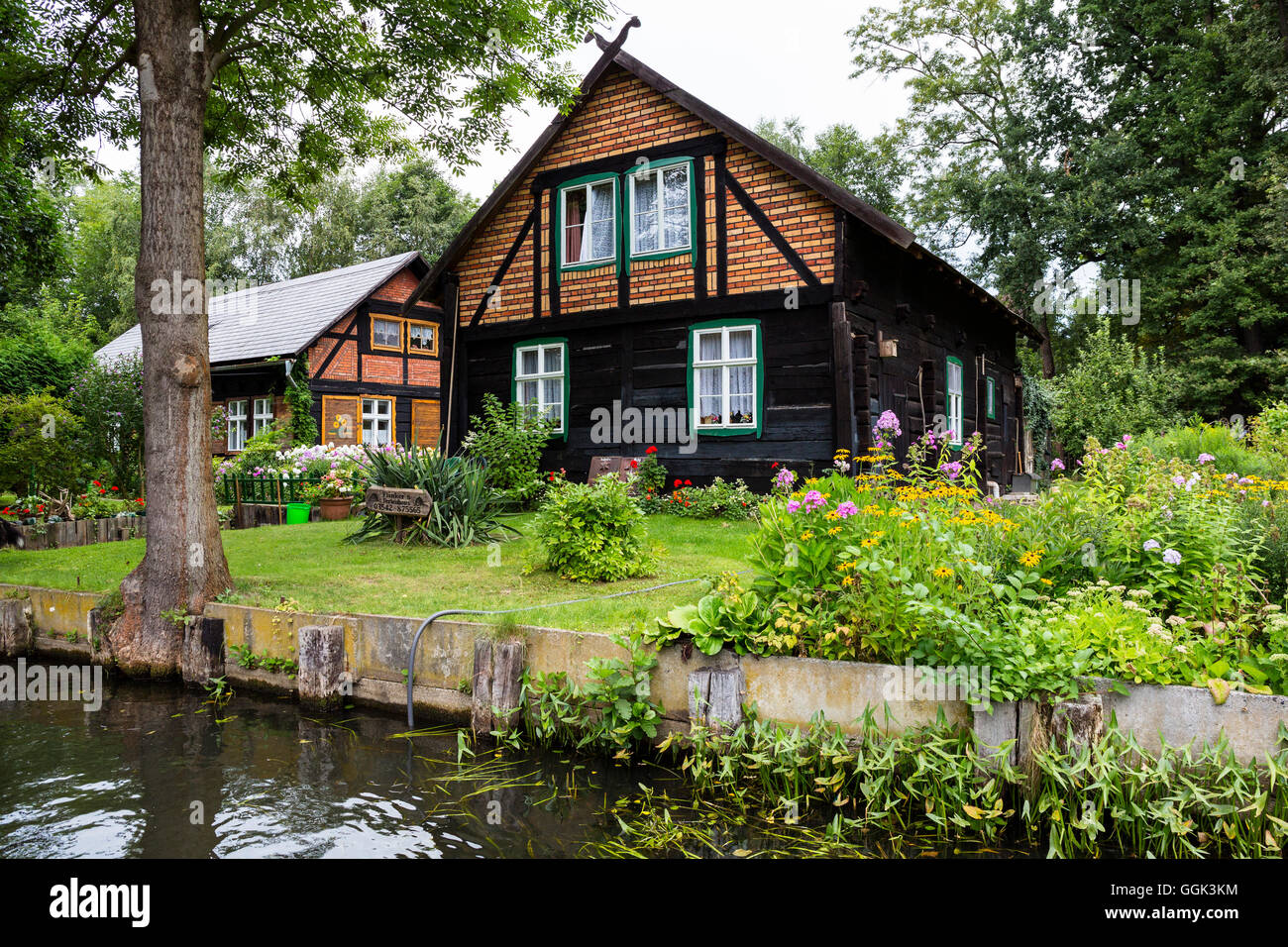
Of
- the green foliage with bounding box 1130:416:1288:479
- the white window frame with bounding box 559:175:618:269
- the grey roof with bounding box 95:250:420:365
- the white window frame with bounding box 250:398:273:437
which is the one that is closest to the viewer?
the green foliage with bounding box 1130:416:1288:479

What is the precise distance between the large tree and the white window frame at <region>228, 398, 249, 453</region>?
14.8 metres

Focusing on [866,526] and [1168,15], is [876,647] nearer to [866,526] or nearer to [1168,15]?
[866,526]

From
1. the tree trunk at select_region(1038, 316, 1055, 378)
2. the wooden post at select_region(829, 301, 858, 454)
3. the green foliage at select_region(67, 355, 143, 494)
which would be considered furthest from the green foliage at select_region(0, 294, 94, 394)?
the tree trunk at select_region(1038, 316, 1055, 378)

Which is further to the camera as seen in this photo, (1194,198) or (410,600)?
(1194,198)

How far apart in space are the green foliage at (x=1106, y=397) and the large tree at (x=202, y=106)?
1350 centimetres

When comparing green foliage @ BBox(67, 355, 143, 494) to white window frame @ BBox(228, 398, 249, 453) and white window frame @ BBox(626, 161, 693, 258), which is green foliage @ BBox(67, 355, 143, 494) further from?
white window frame @ BBox(626, 161, 693, 258)

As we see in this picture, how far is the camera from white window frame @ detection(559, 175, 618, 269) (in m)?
14.5

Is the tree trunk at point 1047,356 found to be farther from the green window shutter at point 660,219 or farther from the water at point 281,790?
the water at point 281,790

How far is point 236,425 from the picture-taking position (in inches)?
984

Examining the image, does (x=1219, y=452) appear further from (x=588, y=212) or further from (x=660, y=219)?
(x=588, y=212)

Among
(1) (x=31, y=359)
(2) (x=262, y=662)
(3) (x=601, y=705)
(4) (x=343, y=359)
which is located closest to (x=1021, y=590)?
(3) (x=601, y=705)
